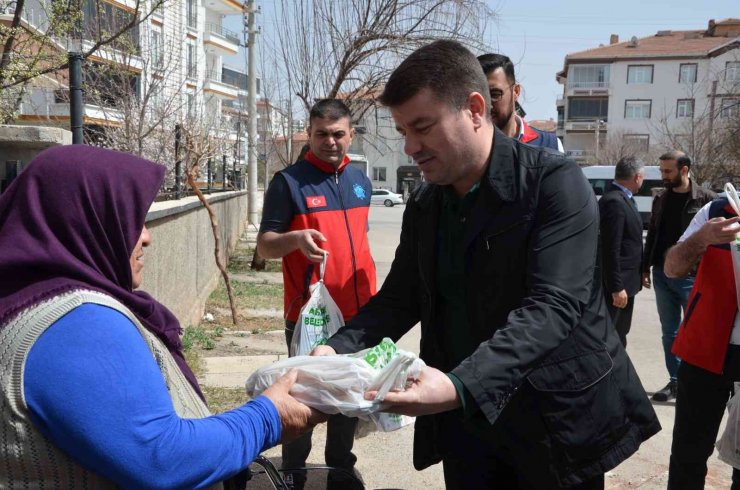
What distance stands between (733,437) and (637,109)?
74183mm

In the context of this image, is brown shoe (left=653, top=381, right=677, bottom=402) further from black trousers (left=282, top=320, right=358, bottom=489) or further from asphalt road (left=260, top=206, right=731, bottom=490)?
black trousers (left=282, top=320, right=358, bottom=489)

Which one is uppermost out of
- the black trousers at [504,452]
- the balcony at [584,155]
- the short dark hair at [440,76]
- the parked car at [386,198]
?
the balcony at [584,155]

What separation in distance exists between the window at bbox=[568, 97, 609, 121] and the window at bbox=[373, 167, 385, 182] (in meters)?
21.1

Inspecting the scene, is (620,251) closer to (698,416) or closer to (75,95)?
(698,416)

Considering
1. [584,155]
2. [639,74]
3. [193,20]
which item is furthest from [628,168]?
[639,74]

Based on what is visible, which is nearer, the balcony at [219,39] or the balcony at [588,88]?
the balcony at [219,39]

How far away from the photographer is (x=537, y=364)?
6.65 ft

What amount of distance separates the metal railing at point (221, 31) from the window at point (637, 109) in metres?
40.4

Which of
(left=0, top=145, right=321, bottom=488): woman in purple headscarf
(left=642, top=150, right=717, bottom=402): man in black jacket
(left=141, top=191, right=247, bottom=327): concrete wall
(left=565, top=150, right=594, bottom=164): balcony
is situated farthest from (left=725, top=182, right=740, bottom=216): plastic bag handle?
(left=565, top=150, right=594, bottom=164): balcony

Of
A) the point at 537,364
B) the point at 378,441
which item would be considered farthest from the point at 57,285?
the point at 378,441

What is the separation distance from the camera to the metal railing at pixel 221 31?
168 feet

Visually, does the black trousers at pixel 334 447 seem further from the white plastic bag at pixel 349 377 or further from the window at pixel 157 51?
the window at pixel 157 51

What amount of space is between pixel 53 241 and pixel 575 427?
4.97 ft

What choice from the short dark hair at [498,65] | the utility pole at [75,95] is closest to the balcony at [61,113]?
the utility pole at [75,95]
